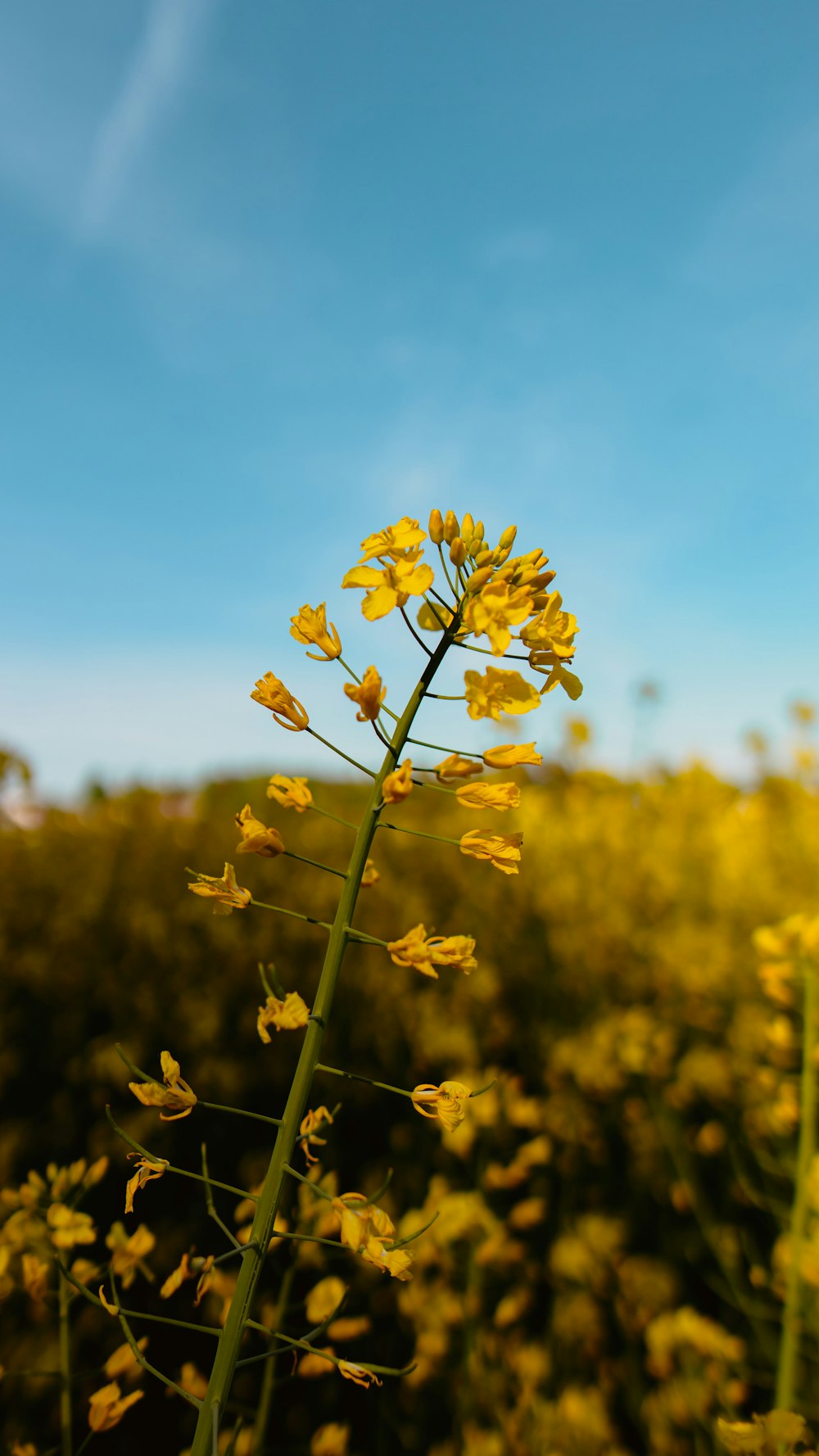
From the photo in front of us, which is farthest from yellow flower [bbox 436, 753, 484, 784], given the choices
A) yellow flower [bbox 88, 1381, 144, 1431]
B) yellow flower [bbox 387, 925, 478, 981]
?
yellow flower [bbox 88, 1381, 144, 1431]

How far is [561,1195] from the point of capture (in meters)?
3.25

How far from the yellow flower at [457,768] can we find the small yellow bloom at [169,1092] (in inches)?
14.9

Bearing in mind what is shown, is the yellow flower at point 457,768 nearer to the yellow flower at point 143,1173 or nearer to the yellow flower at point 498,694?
the yellow flower at point 498,694

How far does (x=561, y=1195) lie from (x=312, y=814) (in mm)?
2236

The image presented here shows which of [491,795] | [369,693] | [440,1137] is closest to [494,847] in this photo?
[491,795]

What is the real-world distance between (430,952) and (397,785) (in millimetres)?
170

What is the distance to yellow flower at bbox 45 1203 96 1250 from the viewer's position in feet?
3.92

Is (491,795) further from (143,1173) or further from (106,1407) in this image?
(106,1407)

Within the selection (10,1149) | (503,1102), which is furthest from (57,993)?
(503,1102)

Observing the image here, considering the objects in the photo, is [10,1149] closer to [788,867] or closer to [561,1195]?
[561,1195]

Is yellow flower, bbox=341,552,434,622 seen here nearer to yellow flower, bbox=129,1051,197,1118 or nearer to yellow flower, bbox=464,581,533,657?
yellow flower, bbox=464,581,533,657

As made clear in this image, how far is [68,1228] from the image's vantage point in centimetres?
122

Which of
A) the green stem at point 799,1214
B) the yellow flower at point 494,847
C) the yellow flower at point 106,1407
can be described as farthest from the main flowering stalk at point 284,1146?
the green stem at point 799,1214

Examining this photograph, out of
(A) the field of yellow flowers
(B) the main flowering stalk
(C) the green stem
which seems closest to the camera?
(B) the main flowering stalk
